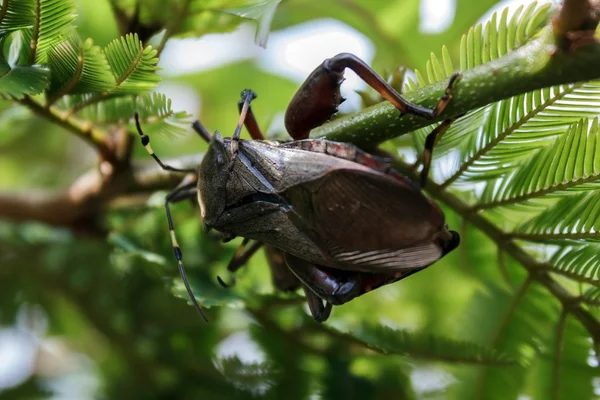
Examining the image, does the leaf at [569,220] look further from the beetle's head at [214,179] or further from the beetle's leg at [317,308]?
the beetle's head at [214,179]

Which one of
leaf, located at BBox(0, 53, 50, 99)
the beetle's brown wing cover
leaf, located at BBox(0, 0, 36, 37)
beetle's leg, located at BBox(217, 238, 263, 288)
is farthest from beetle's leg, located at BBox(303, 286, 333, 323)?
leaf, located at BBox(0, 0, 36, 37)

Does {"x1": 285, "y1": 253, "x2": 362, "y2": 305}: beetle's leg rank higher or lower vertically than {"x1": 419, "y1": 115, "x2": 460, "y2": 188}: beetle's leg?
lower

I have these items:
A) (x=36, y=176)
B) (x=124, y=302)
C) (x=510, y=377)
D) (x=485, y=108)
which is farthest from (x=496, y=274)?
(x=36, y=176)

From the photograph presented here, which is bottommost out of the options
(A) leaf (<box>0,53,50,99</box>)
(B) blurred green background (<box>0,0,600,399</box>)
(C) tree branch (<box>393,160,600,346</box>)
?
(B) blurred green background (<box>0,0,600,399</box>)

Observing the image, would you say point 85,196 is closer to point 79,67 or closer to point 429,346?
point 79,67

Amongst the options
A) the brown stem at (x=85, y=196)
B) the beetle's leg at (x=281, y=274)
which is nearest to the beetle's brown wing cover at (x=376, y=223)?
the beetle's leg at (x=281, y=274)

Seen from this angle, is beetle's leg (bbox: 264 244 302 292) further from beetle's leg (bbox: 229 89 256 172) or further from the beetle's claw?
beetle's leg (bbox: 229 89 256 172)

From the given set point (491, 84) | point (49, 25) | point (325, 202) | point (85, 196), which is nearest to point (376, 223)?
point (325, 202)
